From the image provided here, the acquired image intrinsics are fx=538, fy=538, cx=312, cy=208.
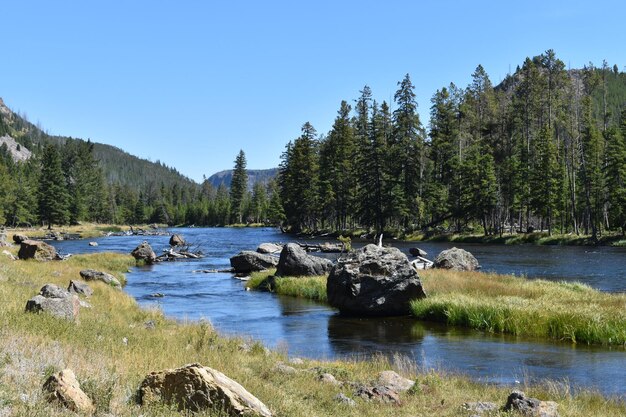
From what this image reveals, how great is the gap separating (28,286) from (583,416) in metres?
19.0

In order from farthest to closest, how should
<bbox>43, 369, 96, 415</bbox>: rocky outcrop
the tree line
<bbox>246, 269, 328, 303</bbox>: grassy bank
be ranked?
the tree line → <bbox>246, 269, 328, 303</bbox>: grassy bank → <bbox>43, 369, 96, 415</bbox>: rocky outcrop

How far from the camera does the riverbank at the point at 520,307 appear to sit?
1967cm

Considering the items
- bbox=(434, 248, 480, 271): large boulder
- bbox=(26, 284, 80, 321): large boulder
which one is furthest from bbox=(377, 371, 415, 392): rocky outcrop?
bbox=(434, 248, 480, 271): large boulder

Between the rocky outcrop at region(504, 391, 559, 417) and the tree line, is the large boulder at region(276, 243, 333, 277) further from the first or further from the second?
the tree line

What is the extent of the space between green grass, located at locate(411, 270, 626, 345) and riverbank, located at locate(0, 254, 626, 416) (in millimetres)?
7411

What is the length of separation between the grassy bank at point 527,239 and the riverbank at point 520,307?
42336mm

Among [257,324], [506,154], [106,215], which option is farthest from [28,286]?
[106,215]

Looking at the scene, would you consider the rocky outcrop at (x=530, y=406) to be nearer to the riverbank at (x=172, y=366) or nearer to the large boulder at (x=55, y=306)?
the riverbank at (x=172, y=366)

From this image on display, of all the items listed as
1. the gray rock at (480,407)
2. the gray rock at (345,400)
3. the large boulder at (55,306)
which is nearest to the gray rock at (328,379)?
the gray rock at (345,400)

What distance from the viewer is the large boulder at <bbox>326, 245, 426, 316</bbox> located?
26.4 m

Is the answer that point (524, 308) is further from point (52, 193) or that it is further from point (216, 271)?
point (52, 193)

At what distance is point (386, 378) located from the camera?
40.8 feet

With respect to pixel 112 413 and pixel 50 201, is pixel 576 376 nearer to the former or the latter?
pixel 112 413

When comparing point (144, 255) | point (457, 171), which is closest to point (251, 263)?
point (144, 255)
